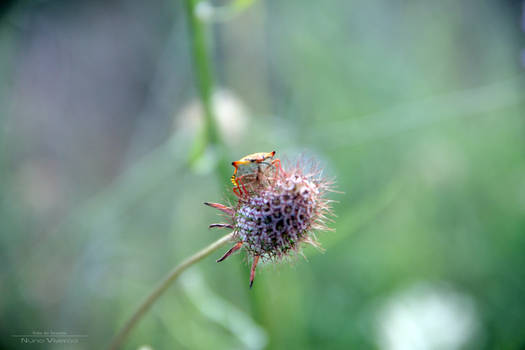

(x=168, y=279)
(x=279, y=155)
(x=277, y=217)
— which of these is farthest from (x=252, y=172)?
(x=279, y=155)

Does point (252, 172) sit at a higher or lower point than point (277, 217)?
higher

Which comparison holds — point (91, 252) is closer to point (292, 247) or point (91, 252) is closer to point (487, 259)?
point (292, 247)

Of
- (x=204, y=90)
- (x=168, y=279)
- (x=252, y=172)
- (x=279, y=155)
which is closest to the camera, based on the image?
(x=168, y=279)

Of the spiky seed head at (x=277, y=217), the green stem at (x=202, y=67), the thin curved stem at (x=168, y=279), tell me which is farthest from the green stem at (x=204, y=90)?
the thin curved stem at (x=168, y=279)

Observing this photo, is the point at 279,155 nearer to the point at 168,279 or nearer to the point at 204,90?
the point at 204,90

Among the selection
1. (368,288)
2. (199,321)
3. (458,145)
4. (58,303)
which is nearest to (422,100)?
(458,145)

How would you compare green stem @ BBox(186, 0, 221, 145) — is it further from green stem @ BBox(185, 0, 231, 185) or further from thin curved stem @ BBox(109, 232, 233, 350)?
thin curved stem @ BBox(109, 232, 233, 350)

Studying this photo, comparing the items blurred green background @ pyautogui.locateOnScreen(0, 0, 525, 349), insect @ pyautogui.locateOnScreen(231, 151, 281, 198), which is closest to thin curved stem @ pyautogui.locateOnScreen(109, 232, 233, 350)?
insect @ pyautogui.locateOnScreen(231, 151, 281, 198)

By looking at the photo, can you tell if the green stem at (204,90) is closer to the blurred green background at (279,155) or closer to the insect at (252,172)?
the blurred green background at (279,155)
